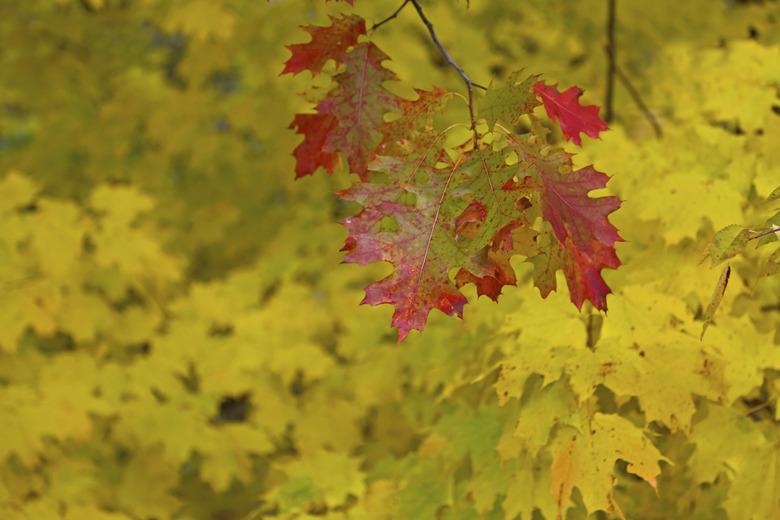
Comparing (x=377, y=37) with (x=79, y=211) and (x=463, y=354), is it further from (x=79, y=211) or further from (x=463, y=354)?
(x=463, y=354)

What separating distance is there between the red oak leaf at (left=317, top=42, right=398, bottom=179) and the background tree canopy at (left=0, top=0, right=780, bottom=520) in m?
0.55

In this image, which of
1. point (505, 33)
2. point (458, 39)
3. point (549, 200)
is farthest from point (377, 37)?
point (549, 200)

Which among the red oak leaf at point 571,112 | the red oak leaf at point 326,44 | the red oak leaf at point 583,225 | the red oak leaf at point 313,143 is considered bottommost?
the red oak leaf at point 583,225

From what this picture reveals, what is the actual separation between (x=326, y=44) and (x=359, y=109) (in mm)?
166

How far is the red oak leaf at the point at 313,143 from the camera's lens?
1830mm

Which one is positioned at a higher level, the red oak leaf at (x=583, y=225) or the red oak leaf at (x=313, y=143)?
the red oak leaf at (x=313, y=143)

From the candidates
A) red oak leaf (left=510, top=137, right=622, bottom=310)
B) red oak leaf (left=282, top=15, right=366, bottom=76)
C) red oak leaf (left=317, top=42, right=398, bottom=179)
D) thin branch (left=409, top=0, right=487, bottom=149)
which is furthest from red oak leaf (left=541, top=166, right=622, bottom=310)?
red oak leaf (left=282, top=15, right=366, bottom=76)

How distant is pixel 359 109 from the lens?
1.70 m

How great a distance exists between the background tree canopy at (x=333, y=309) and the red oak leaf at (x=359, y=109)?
55 cm

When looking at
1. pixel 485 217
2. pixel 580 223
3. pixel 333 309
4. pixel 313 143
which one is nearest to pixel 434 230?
pixel 485 217

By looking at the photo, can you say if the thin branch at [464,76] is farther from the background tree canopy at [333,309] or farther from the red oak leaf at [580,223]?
the background tree canopy at [333,309]

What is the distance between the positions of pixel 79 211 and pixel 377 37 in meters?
1.48

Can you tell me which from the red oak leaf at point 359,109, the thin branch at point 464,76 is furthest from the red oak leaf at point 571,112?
the red oak leaf at point 359,109

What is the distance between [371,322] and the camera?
10.9 ft
